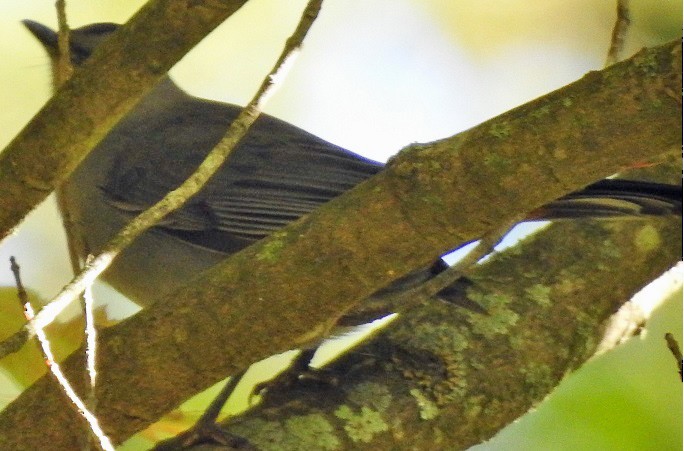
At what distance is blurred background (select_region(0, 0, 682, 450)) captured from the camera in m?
3.07

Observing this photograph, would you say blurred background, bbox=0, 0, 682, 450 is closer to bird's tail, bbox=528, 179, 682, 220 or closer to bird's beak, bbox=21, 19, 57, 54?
bird's beak, bbox=21, 19, 57, 54

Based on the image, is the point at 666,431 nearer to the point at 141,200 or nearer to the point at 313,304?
the point at 313,304

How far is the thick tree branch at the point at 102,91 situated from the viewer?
1.85 metres

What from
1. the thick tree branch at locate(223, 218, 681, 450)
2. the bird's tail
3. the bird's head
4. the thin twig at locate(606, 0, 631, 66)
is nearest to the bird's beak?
the bird's head

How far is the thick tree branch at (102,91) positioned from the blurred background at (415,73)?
1.05 metres

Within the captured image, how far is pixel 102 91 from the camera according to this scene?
1901 millimetres

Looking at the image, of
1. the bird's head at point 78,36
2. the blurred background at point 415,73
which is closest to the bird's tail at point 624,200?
the blurred background at point 415,73

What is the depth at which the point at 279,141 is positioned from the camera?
9.91 ft

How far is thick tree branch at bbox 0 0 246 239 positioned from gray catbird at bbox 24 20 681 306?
75cm

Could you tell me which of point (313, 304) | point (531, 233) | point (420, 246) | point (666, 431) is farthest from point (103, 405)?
point (666, 431)

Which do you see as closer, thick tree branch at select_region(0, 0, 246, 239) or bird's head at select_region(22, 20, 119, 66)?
thick tree branch at select_region(0, 0, 246, 239)

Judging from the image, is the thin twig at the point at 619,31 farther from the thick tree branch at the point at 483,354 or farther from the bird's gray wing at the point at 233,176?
the bird's gray wing at the point at 233,176

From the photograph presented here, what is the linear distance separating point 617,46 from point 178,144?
1.39m

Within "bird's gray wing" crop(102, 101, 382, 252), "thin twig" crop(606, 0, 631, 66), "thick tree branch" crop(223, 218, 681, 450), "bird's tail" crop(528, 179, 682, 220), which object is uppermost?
"thin twig" crop(606, 0, 631, 66)
